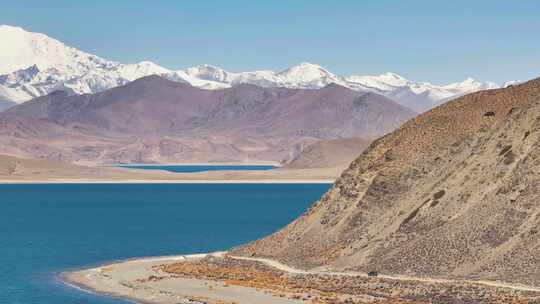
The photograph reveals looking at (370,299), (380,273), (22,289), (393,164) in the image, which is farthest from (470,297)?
(22,289)

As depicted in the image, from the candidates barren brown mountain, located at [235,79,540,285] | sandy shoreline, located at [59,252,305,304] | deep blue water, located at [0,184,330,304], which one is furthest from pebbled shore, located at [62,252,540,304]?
deep blue water, located at [0,184,330,304]

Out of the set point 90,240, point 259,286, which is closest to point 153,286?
point 259,286

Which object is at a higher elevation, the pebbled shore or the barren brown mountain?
the barren brown mountain

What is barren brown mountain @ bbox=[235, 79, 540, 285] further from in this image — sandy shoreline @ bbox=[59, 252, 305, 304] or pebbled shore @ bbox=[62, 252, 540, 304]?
sandy shoreline @ bbox=[59, 252, 305, 304]

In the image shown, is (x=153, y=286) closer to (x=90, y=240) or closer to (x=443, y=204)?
(x=443, y=204)

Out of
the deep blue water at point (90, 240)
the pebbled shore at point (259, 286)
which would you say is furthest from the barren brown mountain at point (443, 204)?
the deep blue water at point (90, 240)

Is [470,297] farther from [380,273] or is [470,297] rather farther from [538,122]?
[538,122]

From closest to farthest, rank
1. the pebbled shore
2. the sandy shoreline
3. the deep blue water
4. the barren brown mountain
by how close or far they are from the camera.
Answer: the pebbled shore < the barren brown mountain < the sandy shoreline < the deep blue water

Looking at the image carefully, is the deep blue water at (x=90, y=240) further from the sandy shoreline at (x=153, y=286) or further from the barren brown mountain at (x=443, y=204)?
the barren brown mountain at (x=443, y=204)

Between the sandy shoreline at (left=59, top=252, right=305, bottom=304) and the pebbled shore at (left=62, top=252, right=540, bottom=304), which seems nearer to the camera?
the pebbled shore at (left=62, top=252, right=540, bottom=304)
